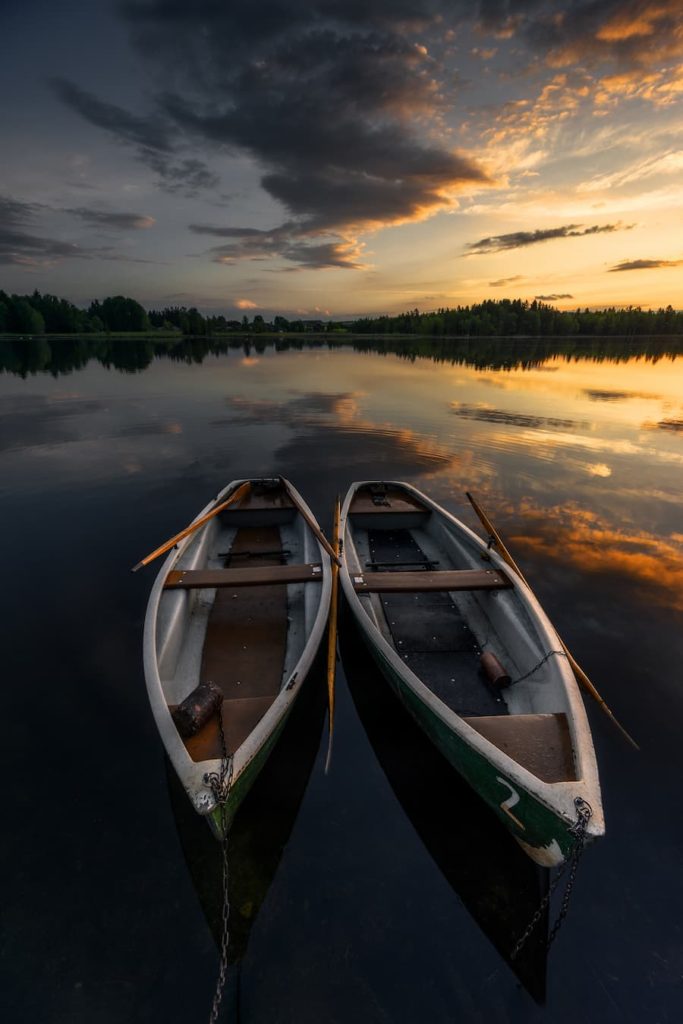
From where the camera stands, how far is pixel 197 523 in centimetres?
1030

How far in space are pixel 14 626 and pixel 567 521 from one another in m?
15.7

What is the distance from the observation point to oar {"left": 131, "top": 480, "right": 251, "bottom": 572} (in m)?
8.73

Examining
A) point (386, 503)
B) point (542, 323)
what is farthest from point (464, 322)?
point (386, 503)

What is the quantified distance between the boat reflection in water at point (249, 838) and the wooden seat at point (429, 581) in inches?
107

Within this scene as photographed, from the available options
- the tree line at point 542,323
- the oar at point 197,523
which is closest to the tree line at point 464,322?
the tree line at point 542,323

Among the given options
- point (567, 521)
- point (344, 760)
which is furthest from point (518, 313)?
point (344, 760)

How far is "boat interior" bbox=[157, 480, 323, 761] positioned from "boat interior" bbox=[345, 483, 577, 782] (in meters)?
1.51

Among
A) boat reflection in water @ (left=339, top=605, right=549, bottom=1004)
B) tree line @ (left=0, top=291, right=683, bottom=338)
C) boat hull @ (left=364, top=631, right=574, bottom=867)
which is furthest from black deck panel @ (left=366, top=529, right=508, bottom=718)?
tree line @ (left=0, top=291, right=683, bottom=338)

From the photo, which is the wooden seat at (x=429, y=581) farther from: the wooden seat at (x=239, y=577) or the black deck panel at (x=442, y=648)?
the black deck panel at (x=442, y=648)

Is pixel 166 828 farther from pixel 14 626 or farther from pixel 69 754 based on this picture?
pixel 14 626

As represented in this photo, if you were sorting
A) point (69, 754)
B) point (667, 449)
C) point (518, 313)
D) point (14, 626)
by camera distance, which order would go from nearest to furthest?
point (69, 754)
point (14, 626)
point (667, 449)
point (518, 313)

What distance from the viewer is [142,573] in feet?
36.8

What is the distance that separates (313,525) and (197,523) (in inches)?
110

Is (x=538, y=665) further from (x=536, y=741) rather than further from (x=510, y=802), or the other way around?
(x=510, y=802)
